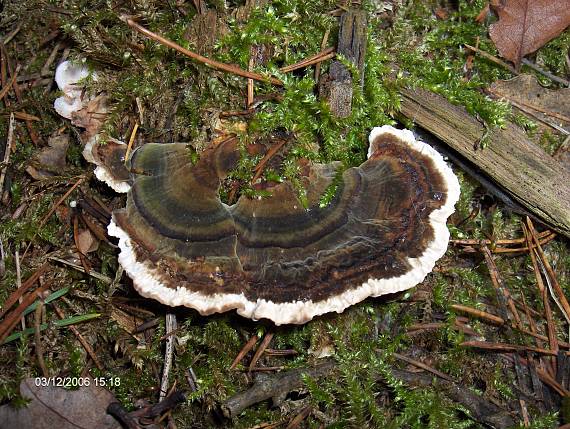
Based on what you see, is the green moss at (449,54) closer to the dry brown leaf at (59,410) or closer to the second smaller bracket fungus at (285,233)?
the second smaller bracket fungus at (285,233)

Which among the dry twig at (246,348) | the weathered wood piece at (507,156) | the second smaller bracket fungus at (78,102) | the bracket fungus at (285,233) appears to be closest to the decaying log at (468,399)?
the bracket fungus at (285,233)

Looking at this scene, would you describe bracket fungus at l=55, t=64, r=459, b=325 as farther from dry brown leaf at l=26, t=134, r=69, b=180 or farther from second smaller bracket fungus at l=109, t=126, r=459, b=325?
dry brown leaf at l=26, t=134, r=69, b=180

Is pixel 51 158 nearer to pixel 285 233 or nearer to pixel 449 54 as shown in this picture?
pixel 285 233

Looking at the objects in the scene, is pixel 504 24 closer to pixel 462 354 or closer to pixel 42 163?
pixel 462 354

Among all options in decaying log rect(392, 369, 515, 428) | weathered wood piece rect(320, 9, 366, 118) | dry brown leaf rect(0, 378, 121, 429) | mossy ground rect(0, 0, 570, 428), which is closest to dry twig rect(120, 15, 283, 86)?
mossy ground rect(0, 0, 570, 428)

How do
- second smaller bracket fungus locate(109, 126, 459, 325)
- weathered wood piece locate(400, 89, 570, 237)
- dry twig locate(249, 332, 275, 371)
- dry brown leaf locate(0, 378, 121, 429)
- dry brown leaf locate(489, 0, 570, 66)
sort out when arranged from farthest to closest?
dry brown leaf locate(489, 0, 570, 66) → dry twig locate(249, 332, 275, 371) → weathered wood piece locate(400, 89, 570, 237) → dry brown leaf locate(0, 378, 121, 429) → second smaller bracket fungus locate(109, 126, 459, 325)
